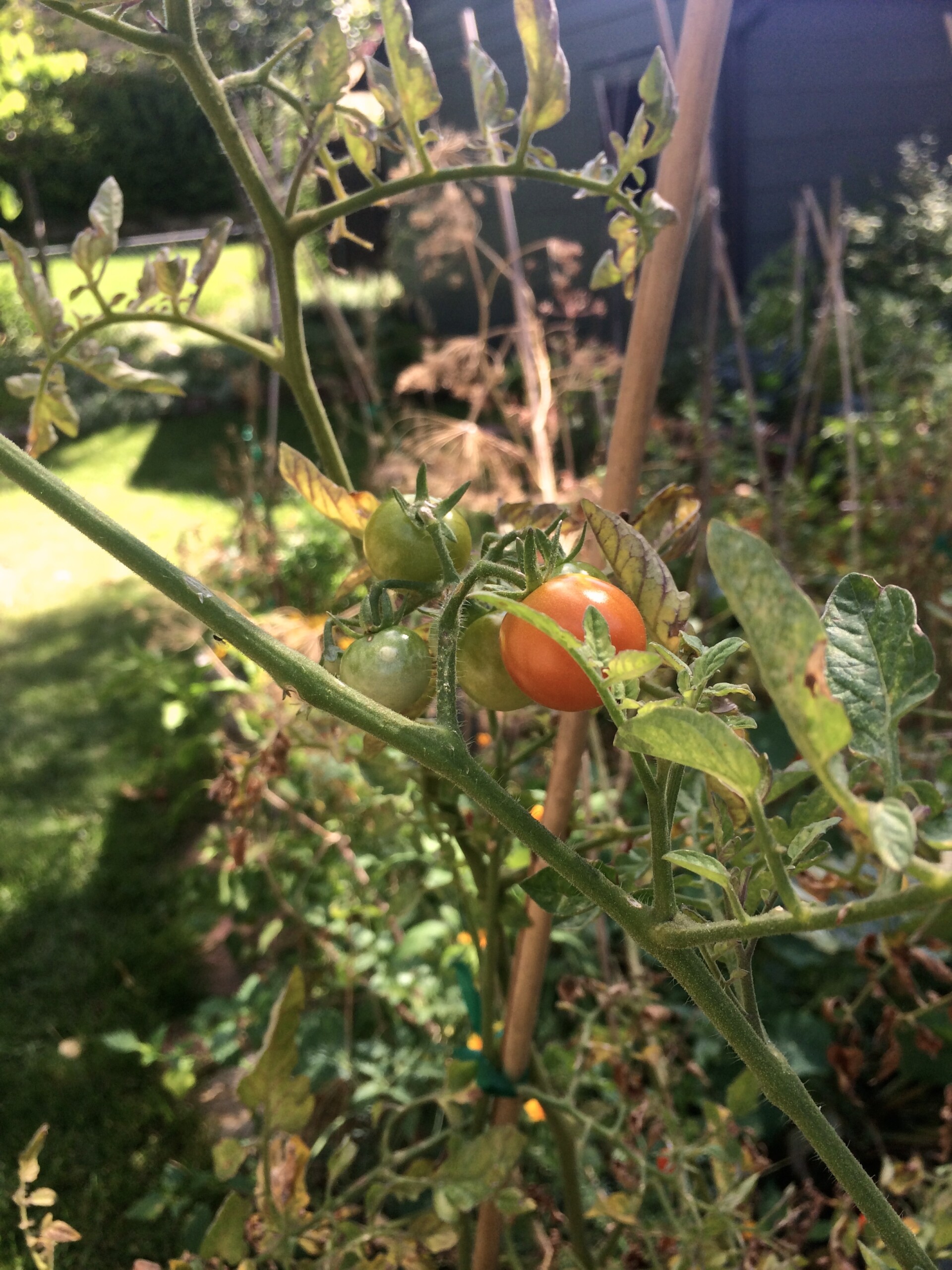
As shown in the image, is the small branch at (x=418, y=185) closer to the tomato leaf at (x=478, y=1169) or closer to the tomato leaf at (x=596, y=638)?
the tomato leaf at (x=596, y=638)

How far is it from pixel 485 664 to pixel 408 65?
351 millimetres

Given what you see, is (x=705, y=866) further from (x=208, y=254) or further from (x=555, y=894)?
(x=208, y=254)

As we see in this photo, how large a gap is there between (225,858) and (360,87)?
162 cm

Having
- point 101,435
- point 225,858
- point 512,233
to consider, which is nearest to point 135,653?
point 225,858

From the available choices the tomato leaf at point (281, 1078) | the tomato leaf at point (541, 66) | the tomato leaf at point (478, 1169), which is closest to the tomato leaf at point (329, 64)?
the tomato leaf at point (541, 66)

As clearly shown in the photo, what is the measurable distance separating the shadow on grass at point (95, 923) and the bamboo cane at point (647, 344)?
103cm

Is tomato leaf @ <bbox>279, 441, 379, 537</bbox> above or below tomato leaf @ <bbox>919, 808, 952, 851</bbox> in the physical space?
above

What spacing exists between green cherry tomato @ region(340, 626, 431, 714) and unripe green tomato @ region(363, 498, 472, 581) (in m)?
0.07

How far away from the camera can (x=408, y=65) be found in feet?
1.71

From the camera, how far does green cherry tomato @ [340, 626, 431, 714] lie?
0.44m

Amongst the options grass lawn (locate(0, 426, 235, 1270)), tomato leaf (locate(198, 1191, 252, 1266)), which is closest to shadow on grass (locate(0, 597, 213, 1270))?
grass lawn (locate(0, 426, 235, 1270))

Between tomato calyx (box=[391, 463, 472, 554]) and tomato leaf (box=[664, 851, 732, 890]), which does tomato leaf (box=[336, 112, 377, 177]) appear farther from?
tomato leaf (box=[664, 851, 732, 890])

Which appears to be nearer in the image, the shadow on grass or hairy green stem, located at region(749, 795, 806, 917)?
hairy green stem, located at region(749, 795, 806, 917)

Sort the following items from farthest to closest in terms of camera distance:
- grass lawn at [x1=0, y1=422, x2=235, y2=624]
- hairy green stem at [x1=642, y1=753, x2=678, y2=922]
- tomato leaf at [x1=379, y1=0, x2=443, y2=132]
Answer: grass lawn at [x1=0, y1=422, x2=235, y2=624] < tomato leaf at [x1=379, y1=0, x2=443, y2=132] < hairy green stem at [x1=642, y1=753, x2=678, y2=922]
